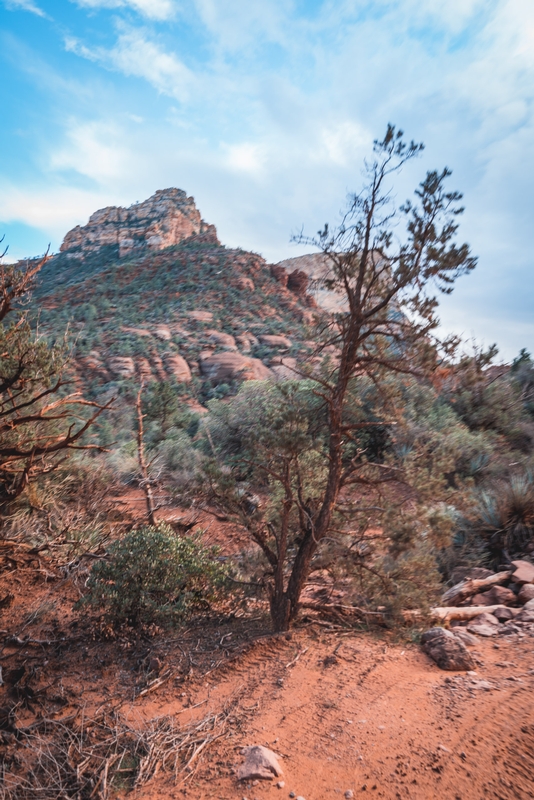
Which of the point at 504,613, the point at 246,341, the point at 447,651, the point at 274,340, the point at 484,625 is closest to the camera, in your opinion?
the point at 447,651

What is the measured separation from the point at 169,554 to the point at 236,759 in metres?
2.61

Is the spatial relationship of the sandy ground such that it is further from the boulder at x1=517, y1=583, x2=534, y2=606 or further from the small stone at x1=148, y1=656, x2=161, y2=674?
the boulder at x1=517, y1=583, x2=534, y2=606

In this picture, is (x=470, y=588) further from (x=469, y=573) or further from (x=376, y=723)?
(x=376, y=723)

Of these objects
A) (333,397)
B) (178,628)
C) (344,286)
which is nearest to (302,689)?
(178,628)

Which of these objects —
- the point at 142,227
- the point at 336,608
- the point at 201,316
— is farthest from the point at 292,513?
the point at 142,227

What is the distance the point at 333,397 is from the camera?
461 centimetres

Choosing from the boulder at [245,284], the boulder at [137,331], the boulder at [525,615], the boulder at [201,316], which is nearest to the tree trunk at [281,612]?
the boulder at [525,615]

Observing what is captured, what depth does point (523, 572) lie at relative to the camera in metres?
5.60

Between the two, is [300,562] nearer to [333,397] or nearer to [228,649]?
[228,649]

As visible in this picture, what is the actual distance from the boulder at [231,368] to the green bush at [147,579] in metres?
19.4

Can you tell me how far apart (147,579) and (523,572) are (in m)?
4.79

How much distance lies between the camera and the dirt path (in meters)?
2.38

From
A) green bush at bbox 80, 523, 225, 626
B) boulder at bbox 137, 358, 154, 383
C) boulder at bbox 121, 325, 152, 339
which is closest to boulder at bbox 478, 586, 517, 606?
green bush at bbox 80, 523, 225, 626

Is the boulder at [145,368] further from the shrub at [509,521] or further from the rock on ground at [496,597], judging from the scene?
the rock on ground at [496,597]
